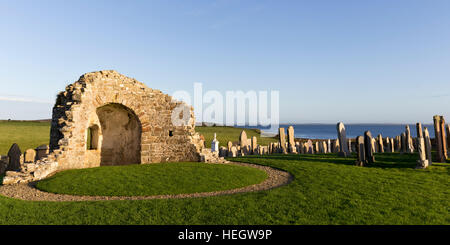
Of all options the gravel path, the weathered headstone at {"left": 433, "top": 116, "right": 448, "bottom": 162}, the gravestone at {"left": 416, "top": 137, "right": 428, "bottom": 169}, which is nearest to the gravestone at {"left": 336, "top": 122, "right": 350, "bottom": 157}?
the gravestone at {"left": 416, "top": 137, "right": 428, "bottom": 169}

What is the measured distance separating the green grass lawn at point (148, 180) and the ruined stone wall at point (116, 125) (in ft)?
6.78

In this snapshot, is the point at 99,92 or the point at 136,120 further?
the point at 136,120

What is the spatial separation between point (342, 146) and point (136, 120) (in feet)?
46.1

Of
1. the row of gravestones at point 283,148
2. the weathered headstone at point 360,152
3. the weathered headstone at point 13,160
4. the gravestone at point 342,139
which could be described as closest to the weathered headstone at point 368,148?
the weathered headstone at point 360,152

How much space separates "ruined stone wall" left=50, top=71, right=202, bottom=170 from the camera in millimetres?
12695

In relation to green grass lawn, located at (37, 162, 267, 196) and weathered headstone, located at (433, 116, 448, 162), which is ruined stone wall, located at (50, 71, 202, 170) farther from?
weathered headstone, located at (433, 116, 448, 162)

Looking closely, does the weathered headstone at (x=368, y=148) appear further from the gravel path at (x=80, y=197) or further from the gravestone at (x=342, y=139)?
the gravel path at (x=80, y=197)

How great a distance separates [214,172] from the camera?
1146cm

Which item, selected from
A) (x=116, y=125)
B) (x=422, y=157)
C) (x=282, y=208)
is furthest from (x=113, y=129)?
(x=422, y=157)

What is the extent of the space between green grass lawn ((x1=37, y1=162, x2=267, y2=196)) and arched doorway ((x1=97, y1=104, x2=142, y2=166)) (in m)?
4.03

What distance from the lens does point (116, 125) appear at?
16.4m
